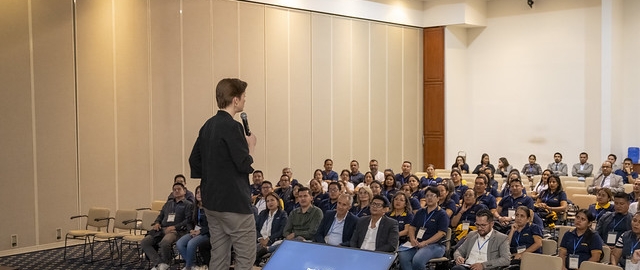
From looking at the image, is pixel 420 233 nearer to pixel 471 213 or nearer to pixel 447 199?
pixel 471 213

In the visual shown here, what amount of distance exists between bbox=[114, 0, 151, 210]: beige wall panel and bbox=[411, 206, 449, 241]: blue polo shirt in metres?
5.81

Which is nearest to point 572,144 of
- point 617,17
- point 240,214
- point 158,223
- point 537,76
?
point 537,76

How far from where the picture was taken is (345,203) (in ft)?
25.6

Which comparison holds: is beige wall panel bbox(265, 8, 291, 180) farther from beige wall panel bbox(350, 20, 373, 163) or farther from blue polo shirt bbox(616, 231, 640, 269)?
blue polo shirt bbox(616, 231, 640, 269)

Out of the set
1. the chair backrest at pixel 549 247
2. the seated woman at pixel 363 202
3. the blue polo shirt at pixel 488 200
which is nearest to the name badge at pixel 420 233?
the seated woman at pixel 363 202

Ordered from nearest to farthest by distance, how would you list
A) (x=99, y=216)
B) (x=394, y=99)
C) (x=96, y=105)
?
(x=99, y=216) → (x=96, y=105) → (x=394, y=99)

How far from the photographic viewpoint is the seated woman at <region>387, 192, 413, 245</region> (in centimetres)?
799

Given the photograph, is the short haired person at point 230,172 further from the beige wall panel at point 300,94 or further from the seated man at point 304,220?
the beige wall panel at point 300,94

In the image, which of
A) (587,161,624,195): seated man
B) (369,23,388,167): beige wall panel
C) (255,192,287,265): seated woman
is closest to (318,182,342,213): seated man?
(255,192,287,265): seated woman

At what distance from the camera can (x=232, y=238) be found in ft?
11.1

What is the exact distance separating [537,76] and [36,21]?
454 inches

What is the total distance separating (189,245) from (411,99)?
10.7 meters

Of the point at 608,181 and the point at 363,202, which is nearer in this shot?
the point at 363,202

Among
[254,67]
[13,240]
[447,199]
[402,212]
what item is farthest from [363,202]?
[254,67]
